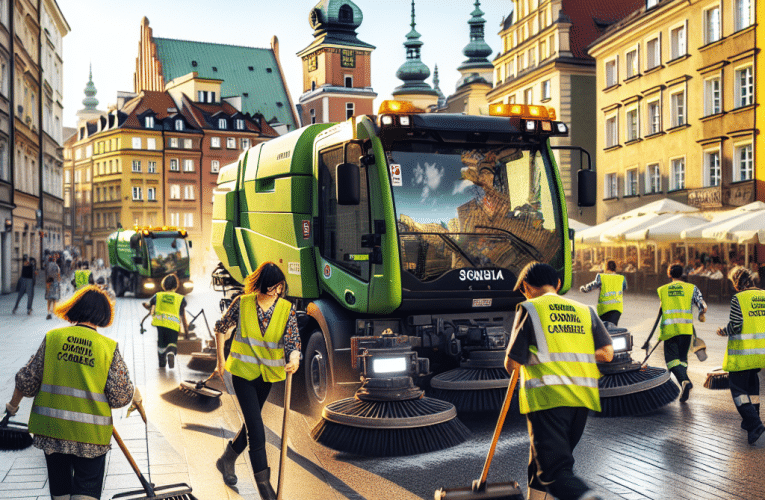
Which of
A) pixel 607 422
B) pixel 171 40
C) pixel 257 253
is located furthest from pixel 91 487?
pixel 171 40

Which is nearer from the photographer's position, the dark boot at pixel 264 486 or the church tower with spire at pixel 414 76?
the dark boot at pixel 264 486

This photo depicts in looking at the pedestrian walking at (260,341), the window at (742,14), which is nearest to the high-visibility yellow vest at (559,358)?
the pedestrian walking at (260,341)

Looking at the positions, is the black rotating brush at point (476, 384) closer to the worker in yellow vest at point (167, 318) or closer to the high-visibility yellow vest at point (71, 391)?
the high-visibility yellow vest at point (71, 391)

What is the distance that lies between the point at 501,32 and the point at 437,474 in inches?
1894

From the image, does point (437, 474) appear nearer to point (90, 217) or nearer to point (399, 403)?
point (399, 403)

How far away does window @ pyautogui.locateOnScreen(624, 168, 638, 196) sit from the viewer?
38562mm

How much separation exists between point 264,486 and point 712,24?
101ft

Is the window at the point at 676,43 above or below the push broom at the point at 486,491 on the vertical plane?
above

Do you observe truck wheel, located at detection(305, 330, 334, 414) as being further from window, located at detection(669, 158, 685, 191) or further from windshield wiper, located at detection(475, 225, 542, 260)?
window, located at detection(669, 158, 685, 191)

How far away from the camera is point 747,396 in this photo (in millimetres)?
7777

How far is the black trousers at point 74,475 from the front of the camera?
454 cm

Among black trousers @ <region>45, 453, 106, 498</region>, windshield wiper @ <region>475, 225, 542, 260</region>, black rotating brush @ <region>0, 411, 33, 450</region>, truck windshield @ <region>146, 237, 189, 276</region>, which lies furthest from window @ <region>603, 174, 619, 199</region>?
black trousers @ <region>45, 453, 106, 498</region>

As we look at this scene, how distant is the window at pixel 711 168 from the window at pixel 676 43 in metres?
4.56

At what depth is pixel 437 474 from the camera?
668 cm
